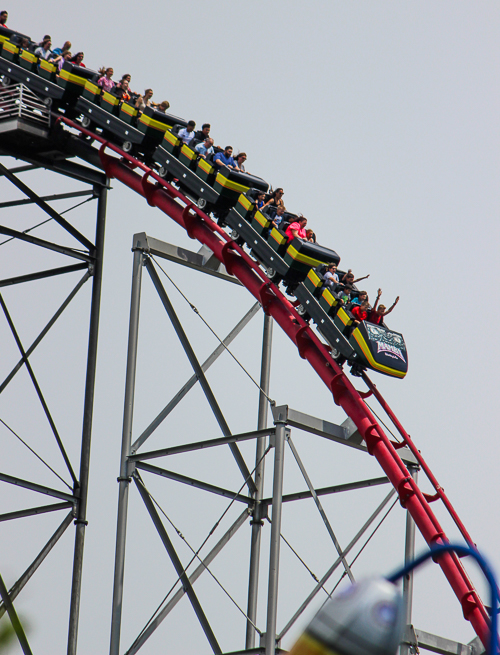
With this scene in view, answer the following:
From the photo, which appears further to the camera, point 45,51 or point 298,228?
point 45,51

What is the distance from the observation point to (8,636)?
8.78 ft

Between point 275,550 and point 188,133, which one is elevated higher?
point 188,133

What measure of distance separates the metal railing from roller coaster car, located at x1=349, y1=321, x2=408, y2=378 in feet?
17.0

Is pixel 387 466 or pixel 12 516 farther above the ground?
pixel 12 516

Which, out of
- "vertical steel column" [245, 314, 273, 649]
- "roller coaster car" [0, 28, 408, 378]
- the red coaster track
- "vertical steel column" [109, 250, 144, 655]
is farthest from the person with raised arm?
"vertical steel column" [245, 314, 273, 649]

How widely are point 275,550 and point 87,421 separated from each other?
14.2ft

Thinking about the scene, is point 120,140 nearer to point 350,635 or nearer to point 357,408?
point 357,408

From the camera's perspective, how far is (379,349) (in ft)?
38.5

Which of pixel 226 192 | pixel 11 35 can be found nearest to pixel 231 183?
pixel 226 192

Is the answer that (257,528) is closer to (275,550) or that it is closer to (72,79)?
(275,550)

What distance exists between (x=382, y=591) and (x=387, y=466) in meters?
8.72

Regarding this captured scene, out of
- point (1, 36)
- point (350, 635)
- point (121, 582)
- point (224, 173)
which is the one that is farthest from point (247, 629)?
point (350, 635)

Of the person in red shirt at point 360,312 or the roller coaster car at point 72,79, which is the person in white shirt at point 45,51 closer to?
the roller coaster car at point 72,79

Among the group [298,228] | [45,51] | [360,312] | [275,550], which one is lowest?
[275,550]
